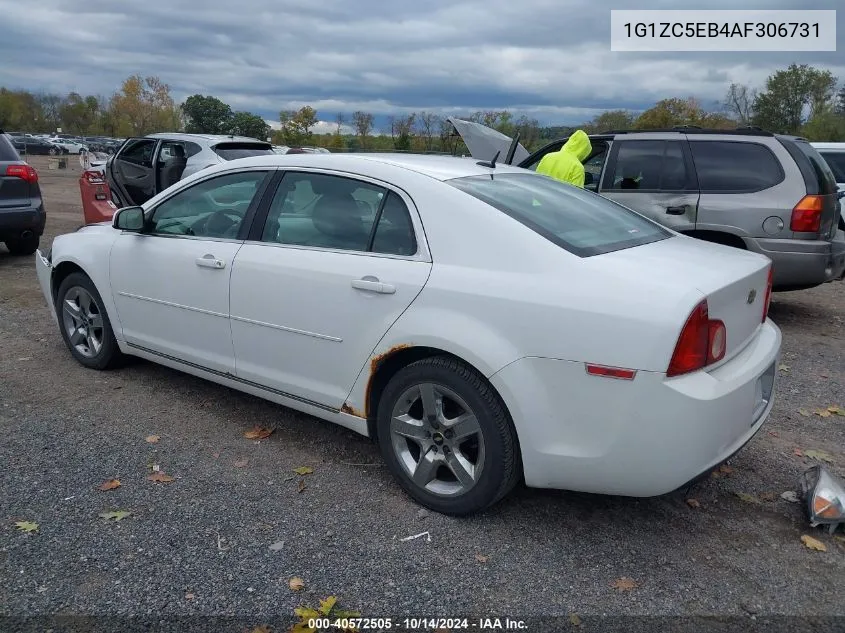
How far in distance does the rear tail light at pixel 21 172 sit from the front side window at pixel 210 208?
5.60 meters

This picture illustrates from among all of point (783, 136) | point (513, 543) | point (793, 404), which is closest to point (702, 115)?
point (783, 136)

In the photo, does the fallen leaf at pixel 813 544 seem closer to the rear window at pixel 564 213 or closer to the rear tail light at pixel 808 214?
the rear window at pixel 564 213

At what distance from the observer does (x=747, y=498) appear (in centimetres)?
350

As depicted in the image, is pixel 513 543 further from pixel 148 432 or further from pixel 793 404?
pixel 793 404

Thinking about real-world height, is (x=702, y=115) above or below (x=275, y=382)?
above

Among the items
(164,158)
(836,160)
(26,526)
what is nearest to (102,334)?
(26,526)

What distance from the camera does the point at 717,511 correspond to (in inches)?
133

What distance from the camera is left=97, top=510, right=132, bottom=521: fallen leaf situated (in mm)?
3217

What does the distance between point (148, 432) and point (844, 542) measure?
11.8ft

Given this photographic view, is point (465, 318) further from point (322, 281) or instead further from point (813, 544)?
point (813, 544)

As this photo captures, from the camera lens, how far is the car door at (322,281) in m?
3.34

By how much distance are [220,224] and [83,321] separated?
5.35 ft

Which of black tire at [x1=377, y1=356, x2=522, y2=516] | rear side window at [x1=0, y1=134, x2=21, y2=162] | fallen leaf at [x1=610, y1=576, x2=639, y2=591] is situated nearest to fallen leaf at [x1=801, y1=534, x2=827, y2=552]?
fallen leaf at [x1=610, y1=576, x2=639, y2=591]

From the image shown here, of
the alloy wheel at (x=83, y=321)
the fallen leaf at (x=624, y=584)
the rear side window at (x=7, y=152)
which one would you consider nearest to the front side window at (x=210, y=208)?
the alloy wheel at (x=83, y=321)
